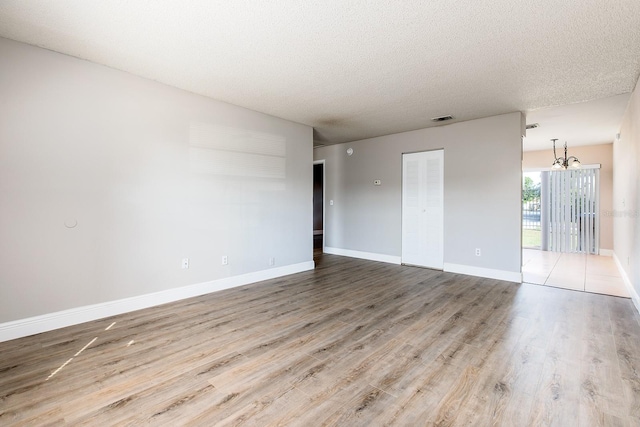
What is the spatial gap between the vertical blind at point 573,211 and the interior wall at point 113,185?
23.9 ft

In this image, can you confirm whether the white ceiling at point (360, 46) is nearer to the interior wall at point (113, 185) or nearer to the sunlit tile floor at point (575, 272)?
the interior wall at point (113, 185)

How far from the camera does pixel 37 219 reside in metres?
2.69

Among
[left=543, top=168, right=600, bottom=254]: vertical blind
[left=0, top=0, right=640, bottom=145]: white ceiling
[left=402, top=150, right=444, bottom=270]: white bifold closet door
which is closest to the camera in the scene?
[left=0, top=0, right=640, bottom=145]: white ceiling

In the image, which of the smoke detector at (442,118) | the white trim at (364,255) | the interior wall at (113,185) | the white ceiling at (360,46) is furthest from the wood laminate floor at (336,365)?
the smoke detector at (442,118)

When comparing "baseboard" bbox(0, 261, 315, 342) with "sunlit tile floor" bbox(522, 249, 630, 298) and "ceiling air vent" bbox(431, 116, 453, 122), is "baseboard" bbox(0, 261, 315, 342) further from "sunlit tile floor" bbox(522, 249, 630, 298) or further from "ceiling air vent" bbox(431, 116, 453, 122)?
"sunlit tile floor" bbox(522, 249, 630, 298)

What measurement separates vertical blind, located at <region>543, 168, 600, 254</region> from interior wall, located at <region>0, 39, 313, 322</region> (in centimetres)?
729

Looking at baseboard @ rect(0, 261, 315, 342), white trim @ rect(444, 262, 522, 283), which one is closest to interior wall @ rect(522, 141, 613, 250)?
white trim @ rect(444, 262, 522, 283)

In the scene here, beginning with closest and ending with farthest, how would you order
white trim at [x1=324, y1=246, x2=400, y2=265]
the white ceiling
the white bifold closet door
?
1. the white ceiling
2. the white bifold closet door
3. white trim at [x1=324, y1=246, x2=400, y2=265]

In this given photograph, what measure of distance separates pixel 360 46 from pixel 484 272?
3.92 meters

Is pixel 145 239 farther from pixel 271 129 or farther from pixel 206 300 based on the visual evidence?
pixel 271 129

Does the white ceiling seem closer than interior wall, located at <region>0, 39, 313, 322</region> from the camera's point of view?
Yes

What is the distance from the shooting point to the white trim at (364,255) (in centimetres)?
589

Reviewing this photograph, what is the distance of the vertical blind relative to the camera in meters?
6.91

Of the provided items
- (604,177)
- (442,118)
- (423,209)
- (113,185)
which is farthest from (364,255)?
(604,177)
